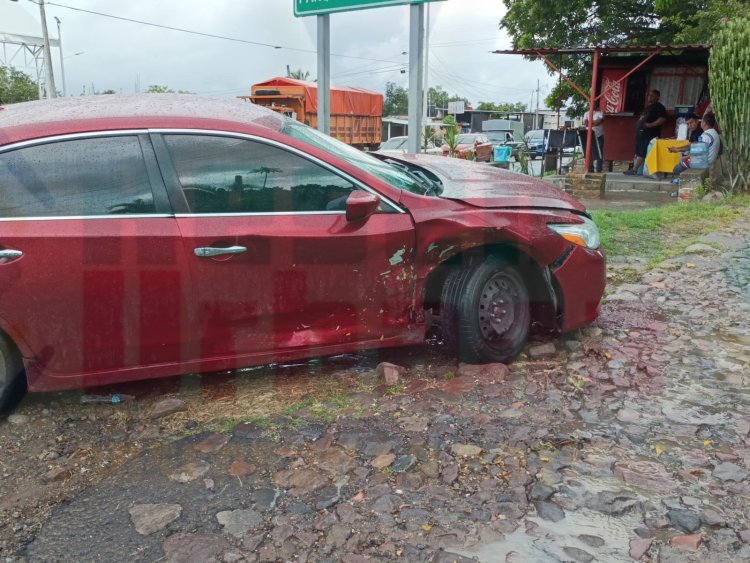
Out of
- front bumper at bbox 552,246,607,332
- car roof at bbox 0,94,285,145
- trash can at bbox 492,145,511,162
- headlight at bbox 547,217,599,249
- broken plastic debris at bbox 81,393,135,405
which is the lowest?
broken plastic debris at bbox 81,393,135,405

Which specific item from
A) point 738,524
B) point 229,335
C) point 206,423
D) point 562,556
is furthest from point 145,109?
point 738,524

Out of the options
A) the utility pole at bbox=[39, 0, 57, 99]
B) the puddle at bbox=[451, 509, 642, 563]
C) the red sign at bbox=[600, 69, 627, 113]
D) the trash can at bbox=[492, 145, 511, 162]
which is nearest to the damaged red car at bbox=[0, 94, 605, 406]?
the puddle at bbox=[451, 509, 642, 563]

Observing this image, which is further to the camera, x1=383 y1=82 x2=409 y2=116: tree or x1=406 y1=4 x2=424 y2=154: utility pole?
x1=383 y1=82 x2=409 y2=116: tree

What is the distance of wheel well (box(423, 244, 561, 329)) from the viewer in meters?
3.89

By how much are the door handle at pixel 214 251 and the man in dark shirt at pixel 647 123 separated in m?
12.2

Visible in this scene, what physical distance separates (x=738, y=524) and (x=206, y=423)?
2413mm

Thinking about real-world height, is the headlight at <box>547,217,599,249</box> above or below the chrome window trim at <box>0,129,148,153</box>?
below

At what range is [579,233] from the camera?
4086 mm

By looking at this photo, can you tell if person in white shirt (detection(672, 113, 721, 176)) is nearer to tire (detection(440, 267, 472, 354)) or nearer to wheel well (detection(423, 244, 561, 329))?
wheel well (detection(423, 244, 561, 329))

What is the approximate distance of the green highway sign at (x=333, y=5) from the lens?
7301 mm

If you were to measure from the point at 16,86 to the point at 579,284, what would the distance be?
161 feet

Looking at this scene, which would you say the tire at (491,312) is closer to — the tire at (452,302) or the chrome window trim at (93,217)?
the tire at (452,302)

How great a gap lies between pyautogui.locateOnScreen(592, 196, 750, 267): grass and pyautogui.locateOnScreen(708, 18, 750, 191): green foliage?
1.91 ft

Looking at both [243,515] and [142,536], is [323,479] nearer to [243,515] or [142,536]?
[243,515]
